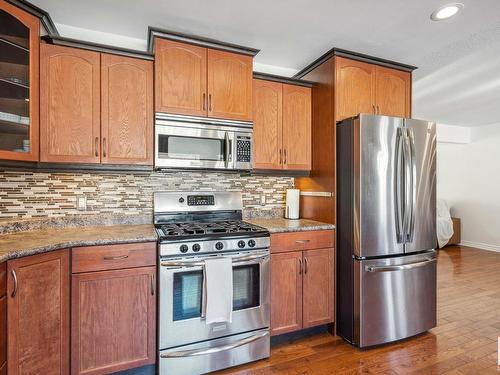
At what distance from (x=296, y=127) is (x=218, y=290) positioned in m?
1.66

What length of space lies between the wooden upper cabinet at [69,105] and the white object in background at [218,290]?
1.16 metres

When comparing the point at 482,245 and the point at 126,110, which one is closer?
the point at 126,110

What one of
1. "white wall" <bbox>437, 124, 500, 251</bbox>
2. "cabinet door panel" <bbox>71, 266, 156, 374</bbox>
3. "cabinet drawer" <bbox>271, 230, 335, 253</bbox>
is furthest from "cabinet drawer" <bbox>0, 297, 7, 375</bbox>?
"white wall" <bbox>437, 124, 500, 251</bbox>

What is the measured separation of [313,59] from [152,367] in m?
2.98

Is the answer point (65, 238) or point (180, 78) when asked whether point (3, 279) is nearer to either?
point (65, 238)

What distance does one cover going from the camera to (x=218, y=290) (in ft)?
6.32

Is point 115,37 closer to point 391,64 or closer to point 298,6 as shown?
point 298,6

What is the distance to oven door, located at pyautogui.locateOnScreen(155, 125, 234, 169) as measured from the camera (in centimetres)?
221

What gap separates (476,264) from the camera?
460cm

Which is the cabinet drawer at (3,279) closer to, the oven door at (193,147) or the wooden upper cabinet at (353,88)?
the oven door at (193,147)

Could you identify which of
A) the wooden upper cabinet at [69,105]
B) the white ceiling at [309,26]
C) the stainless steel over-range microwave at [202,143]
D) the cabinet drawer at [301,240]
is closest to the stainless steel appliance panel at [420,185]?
the cabinet drawer at [301,240]

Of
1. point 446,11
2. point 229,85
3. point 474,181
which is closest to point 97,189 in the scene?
point 229,85

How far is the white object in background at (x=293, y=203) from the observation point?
2.86 metres

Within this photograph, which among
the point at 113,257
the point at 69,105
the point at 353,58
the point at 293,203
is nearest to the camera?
the point at 113,257
